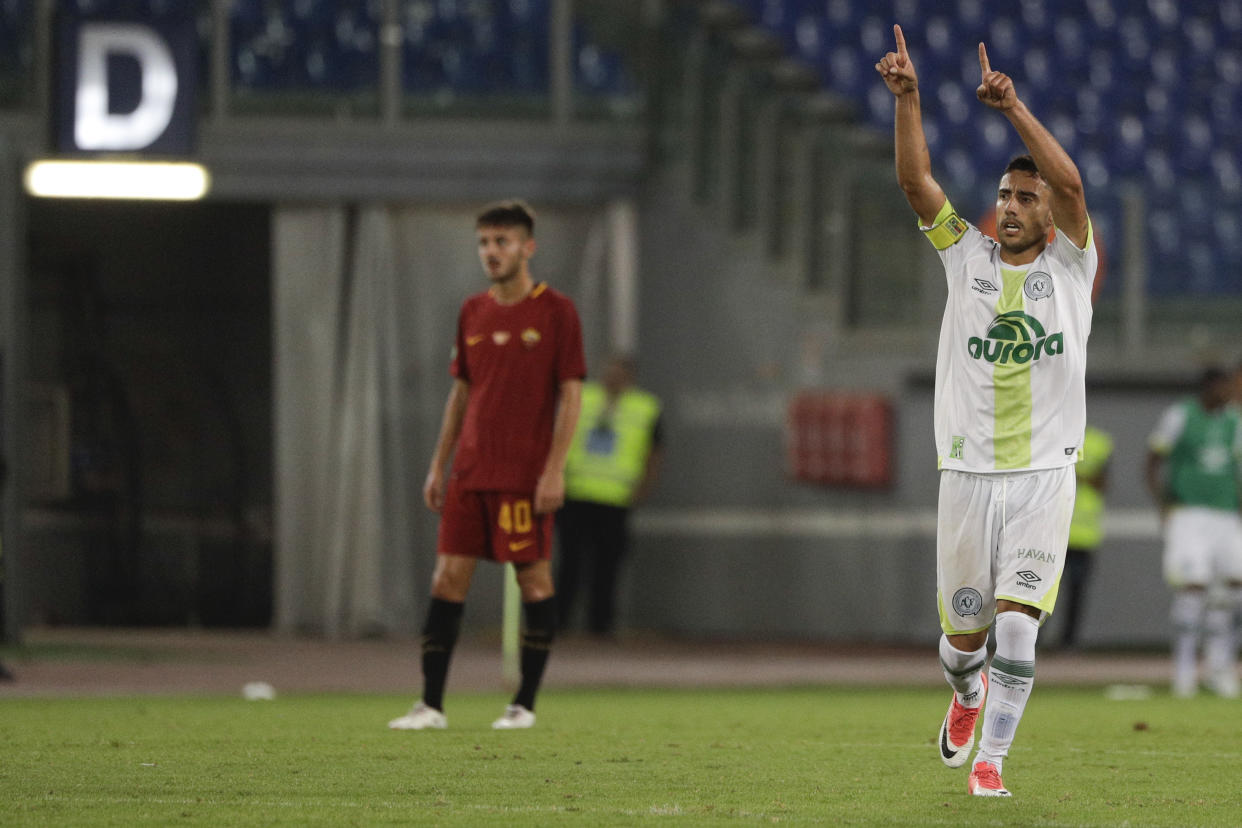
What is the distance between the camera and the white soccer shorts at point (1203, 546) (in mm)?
12320

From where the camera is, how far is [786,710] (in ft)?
32.0

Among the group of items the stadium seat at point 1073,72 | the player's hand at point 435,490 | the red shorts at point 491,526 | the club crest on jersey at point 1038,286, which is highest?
the stadium seat at point 1073,72

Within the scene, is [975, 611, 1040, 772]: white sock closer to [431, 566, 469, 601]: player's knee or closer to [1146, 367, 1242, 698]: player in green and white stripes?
[431, 566, 469, 601]: player's knee

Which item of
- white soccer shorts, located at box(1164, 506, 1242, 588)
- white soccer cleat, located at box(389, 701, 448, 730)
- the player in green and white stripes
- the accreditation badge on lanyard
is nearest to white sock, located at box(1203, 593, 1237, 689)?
the player in green and white stripes

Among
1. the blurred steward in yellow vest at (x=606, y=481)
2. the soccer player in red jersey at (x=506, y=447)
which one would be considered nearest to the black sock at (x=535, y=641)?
the soccer player in red jersey at (x=506, y=447)

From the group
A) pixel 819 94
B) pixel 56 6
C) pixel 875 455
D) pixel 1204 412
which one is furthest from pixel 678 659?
pixel 56 6

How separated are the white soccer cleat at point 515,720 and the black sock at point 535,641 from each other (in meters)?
0.04

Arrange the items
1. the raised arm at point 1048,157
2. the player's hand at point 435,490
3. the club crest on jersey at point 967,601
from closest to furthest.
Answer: the raised arm at point 1048,157, the club crest on jersey at point 967,601, the player's hand at point 435,490

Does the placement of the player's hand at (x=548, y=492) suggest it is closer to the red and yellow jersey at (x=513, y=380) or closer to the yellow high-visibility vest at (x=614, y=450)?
the red and yellow jersey at (x=513, y=380)

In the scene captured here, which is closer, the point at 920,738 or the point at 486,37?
the point at 920,738

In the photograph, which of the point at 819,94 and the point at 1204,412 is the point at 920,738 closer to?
the point at 1204,412

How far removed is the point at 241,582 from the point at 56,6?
5.56 meters

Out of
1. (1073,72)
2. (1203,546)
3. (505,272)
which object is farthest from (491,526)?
(1073,72)

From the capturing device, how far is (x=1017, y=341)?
19.7 ft
